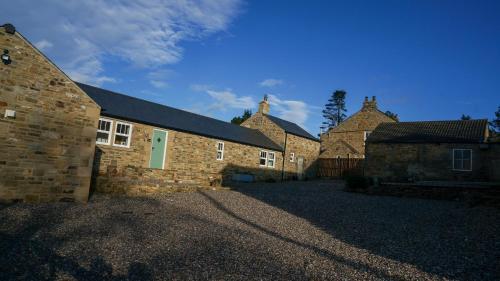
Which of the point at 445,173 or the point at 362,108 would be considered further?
the point at 362,108

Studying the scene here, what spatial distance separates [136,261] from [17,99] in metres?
8.06

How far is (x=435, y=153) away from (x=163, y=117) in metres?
18.4

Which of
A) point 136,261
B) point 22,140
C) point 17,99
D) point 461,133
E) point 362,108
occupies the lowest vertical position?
point 136,261

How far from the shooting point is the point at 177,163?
20.1m

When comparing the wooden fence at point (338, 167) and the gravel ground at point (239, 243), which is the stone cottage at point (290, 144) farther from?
A: the gravel ground at point (239, 243)

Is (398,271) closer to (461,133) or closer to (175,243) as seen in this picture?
(175,243)

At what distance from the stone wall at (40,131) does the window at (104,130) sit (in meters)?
4.94

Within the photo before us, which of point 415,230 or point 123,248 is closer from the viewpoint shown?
point 123,248

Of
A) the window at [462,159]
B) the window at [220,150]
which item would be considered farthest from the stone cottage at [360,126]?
the window at [220,150]

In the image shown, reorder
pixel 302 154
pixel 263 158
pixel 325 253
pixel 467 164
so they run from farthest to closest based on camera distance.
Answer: pixel 302 154 < pixel 263 158 < pixel 467 164 < pixel 325 253

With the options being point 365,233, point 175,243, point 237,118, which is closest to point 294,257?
point 175,243

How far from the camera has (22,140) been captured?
10484 millimetres

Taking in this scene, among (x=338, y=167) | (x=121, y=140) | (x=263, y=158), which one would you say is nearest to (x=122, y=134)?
(x=121, y=140)

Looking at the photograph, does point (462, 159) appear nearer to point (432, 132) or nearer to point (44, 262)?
point (432, 132)
